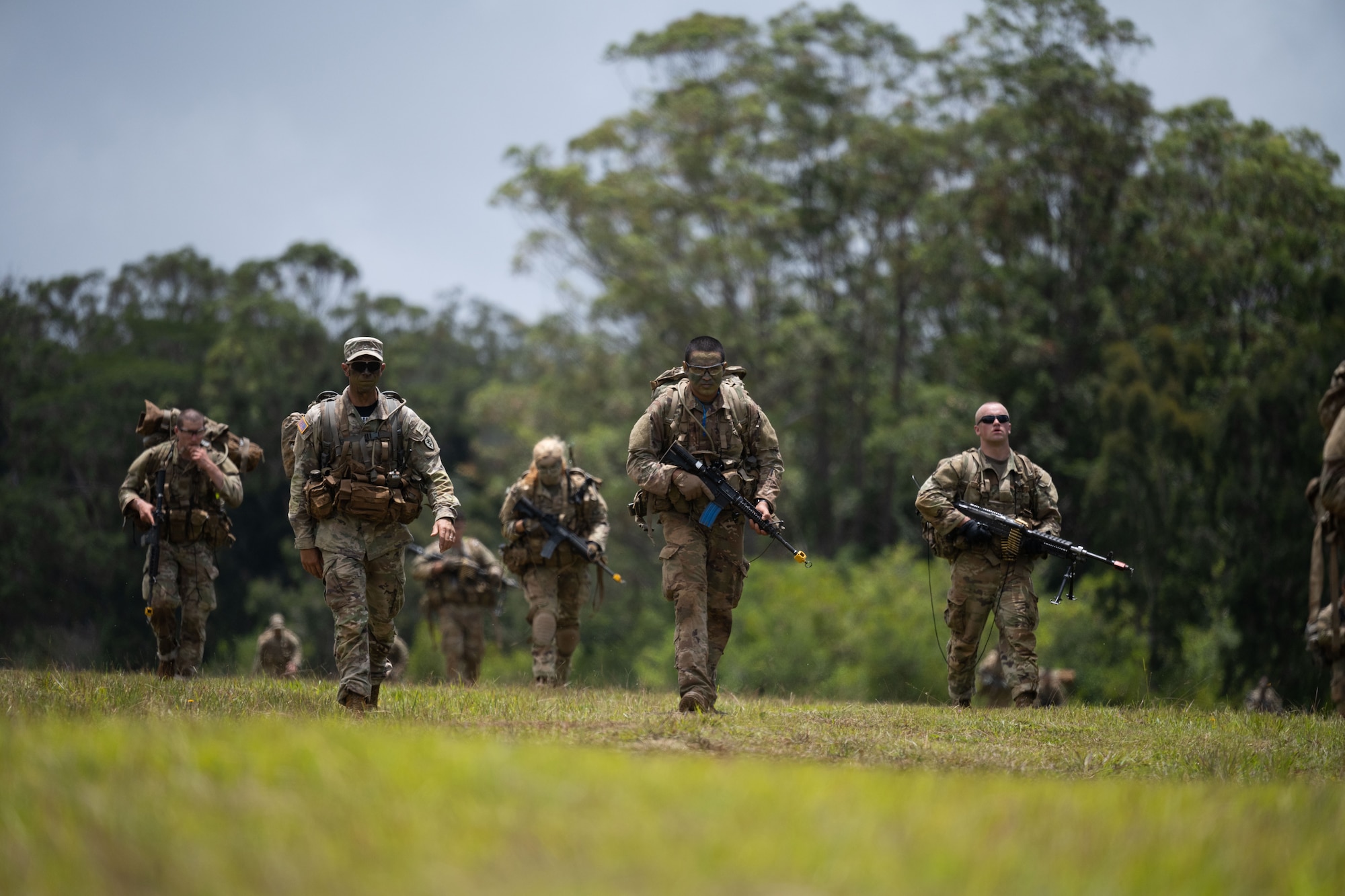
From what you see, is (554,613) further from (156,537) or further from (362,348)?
(362,348)

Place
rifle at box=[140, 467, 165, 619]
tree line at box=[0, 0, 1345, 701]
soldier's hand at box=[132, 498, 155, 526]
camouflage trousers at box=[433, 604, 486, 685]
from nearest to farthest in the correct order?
1. soldier's hand at box=[132, 498, 155, 526]
2. rifle at box=[140, 467, 165, 619]
3. camouflage trousers at box=[433, 604, 486, 685]
4. tree line at box=[0, 0, 1345, 701]

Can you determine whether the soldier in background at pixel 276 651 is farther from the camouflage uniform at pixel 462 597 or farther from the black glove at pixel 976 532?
the black glove at pixel 976 532

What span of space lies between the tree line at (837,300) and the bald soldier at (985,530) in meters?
20.4

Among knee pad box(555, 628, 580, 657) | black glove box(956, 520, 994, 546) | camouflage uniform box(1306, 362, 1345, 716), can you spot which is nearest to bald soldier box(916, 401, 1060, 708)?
black glove box(956, 520, 994, 546)

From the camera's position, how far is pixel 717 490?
31.6 ft

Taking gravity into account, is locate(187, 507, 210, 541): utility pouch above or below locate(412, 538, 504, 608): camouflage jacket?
above

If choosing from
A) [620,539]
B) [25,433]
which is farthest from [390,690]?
[25,433]

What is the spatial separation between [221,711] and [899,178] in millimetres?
34452

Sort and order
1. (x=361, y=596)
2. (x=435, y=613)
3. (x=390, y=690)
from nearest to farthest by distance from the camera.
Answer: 1. (x=361, y=596)
2. (x=390, y=690)
3. (x=435, y=613)

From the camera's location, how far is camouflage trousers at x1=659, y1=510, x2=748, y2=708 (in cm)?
941

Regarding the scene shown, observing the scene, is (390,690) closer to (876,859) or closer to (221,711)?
(221,711)

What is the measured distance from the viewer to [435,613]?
20.2 meters

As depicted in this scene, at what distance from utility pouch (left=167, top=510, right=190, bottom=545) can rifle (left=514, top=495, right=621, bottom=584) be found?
373cm

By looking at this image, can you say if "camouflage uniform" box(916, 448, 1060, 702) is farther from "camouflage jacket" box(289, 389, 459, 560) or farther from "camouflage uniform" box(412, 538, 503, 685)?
"camouflage uniform" box(412, 538, 503, 685)
